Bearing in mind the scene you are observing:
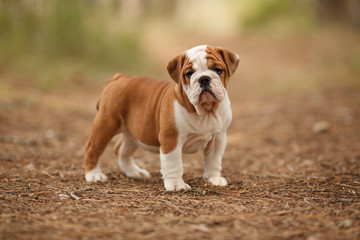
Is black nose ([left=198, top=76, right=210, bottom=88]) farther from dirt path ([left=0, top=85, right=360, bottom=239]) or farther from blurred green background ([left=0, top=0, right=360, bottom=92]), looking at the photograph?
blurred green background ([left=0, top=0, right=360, bottom=92])

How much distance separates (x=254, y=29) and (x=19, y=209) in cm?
2162

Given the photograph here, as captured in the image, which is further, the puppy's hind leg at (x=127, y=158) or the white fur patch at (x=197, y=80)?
the puppy's hind leg at (x=127, y=158)

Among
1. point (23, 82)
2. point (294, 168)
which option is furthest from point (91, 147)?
point (23, 82)

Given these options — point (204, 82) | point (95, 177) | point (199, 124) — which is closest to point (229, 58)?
point (204, 82)

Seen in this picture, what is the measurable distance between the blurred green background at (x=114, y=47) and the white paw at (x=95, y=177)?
5.19 m

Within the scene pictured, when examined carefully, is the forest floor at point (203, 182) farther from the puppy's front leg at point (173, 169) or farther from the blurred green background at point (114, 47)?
the blurred green background at point (114, 47)

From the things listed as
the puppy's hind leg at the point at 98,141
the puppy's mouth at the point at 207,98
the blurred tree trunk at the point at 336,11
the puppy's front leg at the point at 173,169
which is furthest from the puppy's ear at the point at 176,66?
the blurred tree trunk at the point at 336,11

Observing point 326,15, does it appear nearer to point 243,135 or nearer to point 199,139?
point 243,135

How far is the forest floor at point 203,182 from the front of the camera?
2.79 m

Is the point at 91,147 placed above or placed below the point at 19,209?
above

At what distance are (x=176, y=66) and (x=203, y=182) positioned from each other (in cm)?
126

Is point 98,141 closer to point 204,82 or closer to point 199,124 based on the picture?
point 199,124

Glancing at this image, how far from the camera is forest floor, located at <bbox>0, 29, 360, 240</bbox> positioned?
2791 mm

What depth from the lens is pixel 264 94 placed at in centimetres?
1068
